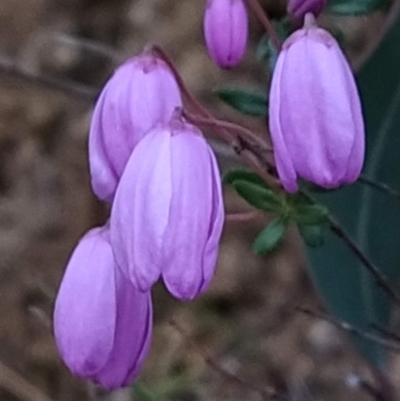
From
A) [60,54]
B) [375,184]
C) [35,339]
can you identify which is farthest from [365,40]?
[375,184]

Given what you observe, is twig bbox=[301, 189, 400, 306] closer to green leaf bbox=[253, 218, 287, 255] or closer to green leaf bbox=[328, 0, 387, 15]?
green leaf bbox=[253, 218, 287, 255]

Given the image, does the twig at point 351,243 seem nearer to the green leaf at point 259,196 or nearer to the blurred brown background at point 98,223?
the green leaf at point 259,196

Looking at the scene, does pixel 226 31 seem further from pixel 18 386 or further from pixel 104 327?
pixel 18 386

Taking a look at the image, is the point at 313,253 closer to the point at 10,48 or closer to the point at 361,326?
the point at 361,326

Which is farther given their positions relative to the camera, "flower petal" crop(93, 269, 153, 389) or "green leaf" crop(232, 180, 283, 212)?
"green leaf" crop(232, 180, 283, 212)

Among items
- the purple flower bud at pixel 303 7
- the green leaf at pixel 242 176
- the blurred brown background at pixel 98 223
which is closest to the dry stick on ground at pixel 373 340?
the green leaf at pixel 242 176

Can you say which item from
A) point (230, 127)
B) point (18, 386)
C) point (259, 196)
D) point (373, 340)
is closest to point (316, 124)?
point (230, 127)

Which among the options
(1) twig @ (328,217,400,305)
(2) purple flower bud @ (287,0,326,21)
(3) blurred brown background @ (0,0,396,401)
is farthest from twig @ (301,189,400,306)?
(3) blurred brown background @ (0,0,396,401)
